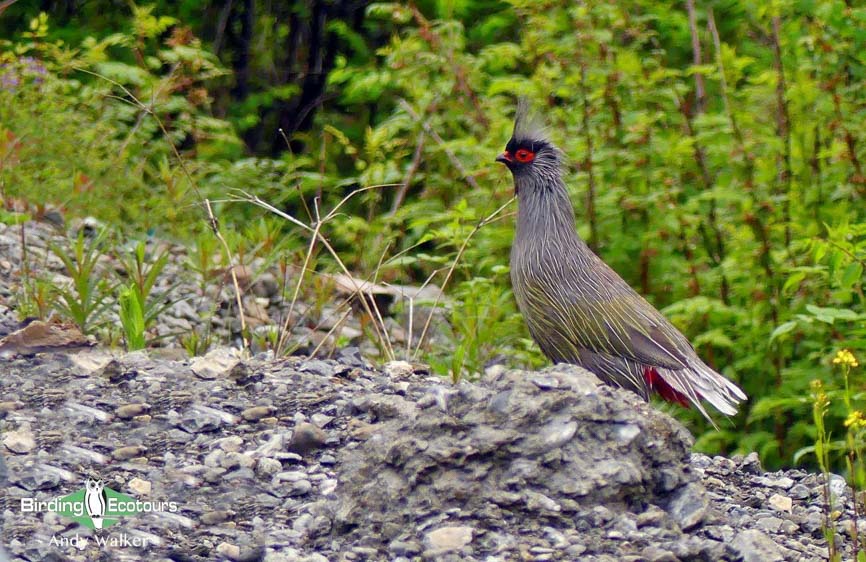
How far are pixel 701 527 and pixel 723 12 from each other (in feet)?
18.9

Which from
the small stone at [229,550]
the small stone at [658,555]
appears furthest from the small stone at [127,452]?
the small stone at [658,555]

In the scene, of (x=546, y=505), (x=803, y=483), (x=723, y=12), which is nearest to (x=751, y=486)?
(x=803, y=483)

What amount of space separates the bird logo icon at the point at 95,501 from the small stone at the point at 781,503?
6.88 ft

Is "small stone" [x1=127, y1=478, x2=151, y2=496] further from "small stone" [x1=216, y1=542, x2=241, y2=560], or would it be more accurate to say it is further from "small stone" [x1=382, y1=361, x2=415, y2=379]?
"small stone" [x1=382, y1=361, x2=415, y2=379]

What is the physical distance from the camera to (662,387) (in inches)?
203

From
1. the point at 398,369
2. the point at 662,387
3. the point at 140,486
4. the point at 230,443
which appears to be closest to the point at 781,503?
the point at 662,387

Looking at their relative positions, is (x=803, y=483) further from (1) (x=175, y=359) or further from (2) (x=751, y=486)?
(1) (x=175, y=359)

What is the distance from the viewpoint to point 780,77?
6.06m

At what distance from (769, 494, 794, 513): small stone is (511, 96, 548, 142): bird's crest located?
2115 millimetres

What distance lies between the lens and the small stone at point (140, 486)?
12.2 ft

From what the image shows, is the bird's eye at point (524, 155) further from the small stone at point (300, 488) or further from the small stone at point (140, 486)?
the small stone at point (140, 486)

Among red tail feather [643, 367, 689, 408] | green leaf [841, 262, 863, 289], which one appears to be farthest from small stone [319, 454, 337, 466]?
green leaf [841, 262, 863, 289]

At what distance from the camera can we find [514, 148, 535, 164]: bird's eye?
18.5 ft

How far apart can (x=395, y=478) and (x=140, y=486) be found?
0.84 metres
